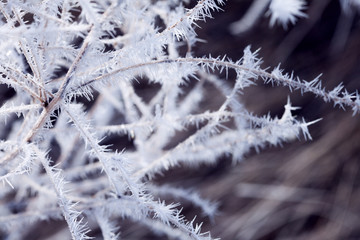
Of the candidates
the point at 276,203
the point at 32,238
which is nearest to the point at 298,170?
the point at 276,203

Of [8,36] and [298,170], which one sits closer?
[8,36]

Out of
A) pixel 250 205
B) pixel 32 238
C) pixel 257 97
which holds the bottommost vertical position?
pixel 32 238

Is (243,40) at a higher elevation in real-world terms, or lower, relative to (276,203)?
higher

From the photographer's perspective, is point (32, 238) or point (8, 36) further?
point (32, 238)

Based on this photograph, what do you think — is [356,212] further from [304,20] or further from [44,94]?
[44,94]

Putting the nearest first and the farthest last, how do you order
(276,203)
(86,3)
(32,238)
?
(86,3) < (32,238) < (276,203)

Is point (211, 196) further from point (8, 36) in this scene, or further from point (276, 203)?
point (8, 36)

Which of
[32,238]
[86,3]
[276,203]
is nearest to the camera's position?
[86,3]

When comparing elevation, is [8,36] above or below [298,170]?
below

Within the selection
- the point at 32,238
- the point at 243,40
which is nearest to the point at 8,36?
the point at 32,238
